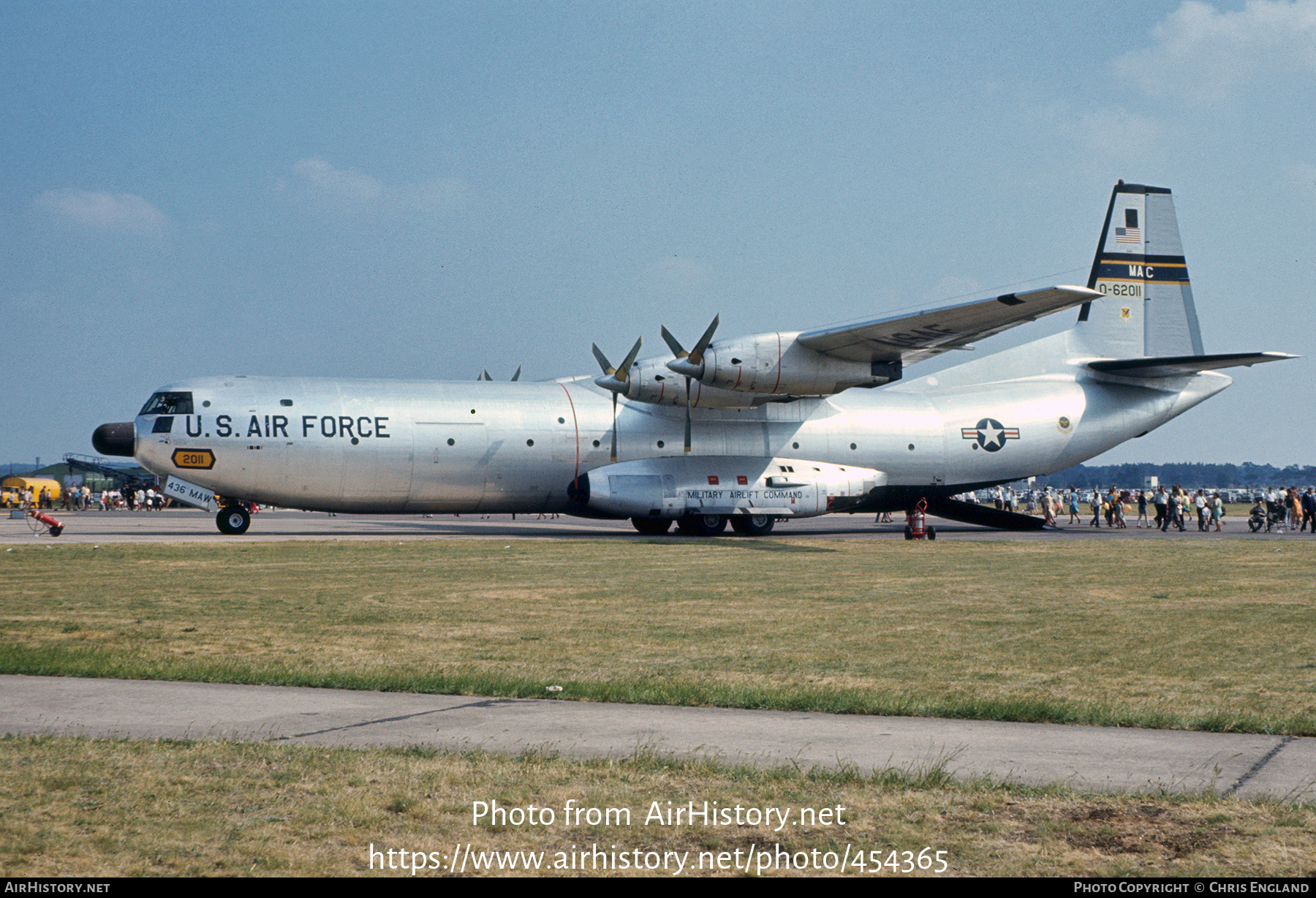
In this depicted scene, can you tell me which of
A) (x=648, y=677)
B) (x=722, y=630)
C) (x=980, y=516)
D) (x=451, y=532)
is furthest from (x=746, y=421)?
(x=648, y=677)

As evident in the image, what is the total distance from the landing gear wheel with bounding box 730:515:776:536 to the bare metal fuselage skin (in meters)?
1.73

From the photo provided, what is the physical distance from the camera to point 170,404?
26.7 m

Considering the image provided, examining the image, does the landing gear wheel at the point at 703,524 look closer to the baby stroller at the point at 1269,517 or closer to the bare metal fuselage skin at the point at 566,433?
the bare metal fuselage skin at the point at 566,433

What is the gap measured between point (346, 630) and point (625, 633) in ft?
9.46

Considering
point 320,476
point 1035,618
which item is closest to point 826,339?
point 320,476

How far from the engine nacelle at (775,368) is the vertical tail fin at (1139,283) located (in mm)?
10486

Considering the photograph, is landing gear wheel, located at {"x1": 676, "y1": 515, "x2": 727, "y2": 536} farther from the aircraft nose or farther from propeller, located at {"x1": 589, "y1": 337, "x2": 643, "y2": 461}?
the aircraft nose

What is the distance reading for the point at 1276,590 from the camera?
15.5 meters

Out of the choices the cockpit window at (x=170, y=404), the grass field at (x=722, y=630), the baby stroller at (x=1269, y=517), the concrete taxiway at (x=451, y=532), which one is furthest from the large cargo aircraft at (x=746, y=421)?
the baby stroller at (x=1269, y=517)

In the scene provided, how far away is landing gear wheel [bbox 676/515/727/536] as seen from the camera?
30.5m

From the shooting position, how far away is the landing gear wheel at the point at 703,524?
100 feet

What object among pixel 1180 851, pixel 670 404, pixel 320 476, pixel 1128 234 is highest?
pixel 1128 234

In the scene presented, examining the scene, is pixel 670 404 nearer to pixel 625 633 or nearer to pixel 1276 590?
pixel 1276 590

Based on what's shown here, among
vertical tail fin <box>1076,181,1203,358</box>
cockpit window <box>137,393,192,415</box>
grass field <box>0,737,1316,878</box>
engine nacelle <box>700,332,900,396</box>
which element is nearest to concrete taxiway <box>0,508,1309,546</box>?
cockpit window <box>137,393,192,415</box>
